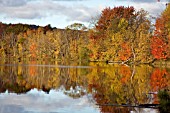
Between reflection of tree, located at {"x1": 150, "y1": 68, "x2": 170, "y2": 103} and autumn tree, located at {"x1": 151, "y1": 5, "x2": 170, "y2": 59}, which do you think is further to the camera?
autumn tree, located at {"x1": 151, "y1": 5, "x2": 170, "y2": 59}

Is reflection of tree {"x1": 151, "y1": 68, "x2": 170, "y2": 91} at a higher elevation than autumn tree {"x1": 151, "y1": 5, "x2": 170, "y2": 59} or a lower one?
lower

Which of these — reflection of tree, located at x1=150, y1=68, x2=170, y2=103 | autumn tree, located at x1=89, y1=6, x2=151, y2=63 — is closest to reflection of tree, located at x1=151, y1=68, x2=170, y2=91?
reflection of tree, located at x1=150, y1=68, x2=170, y2=103

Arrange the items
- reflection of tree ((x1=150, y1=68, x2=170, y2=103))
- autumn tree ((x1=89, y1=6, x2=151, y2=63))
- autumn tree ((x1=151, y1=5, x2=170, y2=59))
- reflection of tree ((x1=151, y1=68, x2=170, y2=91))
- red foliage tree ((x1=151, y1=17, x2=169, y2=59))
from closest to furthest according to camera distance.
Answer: reflection of tree ((x1=150, y1=68, x2=170, y2=103)) < reflection of tree ((x1=151, y1=68, x2=170, y2=91)) < autumn tree ((x1=151, y1=5, x2=170, y2=59)) < red foliage tree ((x1=151, y1=17, x2=169, y2=59)) < autumn tree ((x1=89, y1=6, x2=151, y2=63))

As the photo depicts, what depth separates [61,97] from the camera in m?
19.8

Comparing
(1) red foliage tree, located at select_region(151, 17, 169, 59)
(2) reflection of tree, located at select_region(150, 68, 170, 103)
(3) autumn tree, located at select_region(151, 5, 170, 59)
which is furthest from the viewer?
(1) red foliage tree, located at select_region(151, 17, 169, 59)

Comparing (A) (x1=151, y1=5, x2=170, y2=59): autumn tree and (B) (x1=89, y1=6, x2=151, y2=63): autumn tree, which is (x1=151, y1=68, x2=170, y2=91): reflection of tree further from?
(B) (x1=89, y1=6, x2=151, y2=63): autumn tree

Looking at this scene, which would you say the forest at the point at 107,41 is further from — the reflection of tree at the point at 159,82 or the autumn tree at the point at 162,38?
the reflection of tree at the point at 159,82

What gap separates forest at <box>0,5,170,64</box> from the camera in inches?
2158

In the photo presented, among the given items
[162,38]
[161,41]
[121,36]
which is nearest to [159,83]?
[161,41]

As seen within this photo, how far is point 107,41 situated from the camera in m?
67.2

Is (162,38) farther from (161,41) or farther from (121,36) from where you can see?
(121,36)

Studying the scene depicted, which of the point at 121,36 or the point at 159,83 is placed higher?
the point at 121,36

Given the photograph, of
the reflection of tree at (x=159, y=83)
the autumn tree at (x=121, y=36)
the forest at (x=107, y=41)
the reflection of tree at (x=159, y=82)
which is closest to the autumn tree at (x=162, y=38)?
the forest at (x=107, y=41)

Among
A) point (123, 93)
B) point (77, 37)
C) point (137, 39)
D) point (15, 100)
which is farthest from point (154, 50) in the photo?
point (15, 100)
